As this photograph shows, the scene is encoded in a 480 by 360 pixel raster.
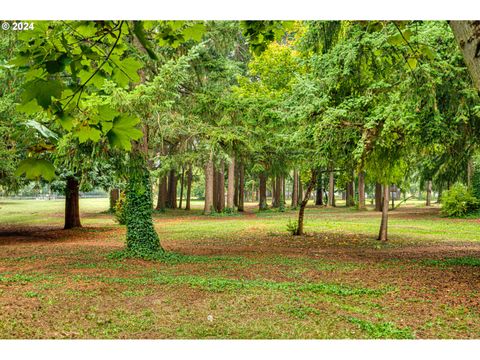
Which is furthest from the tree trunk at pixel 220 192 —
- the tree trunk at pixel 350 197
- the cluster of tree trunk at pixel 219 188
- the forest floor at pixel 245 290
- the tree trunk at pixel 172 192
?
A: the forest floor at pixel 245 290

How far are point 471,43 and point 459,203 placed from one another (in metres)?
17.2

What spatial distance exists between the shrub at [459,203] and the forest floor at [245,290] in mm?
7791

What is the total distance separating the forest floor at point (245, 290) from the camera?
137 inches

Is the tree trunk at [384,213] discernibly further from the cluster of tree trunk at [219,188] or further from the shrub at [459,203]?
the shrub at [459,203]

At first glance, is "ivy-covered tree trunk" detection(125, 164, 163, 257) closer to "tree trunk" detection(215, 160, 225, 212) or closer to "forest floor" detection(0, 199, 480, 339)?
"forest floor" detection(0, 199, 480, 339)

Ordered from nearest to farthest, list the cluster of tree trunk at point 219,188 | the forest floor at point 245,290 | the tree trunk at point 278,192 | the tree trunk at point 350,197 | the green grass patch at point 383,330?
the green grass patch at point 383,330
the forest floor at point 245,290
the cluster of tree trunk at point 219,188
the tree trunk at point 278,192
the tree trunk at point 350,197

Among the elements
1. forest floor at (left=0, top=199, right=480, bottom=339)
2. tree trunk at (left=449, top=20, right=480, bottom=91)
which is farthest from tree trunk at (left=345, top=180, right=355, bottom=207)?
tree trunk at (left=449, top=20, right=480, bottom=91)

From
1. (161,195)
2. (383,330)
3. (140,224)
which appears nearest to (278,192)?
(161,195)

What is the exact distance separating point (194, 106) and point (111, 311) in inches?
188

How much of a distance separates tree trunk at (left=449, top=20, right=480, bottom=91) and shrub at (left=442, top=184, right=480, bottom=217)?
1706cm

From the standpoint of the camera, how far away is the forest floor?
3477 mm

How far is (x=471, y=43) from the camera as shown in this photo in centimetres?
134

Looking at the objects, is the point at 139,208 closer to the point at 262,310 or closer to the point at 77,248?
the point at 77,248
